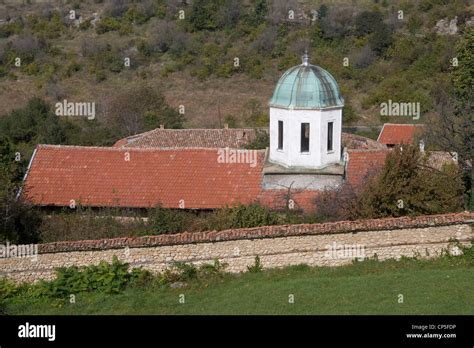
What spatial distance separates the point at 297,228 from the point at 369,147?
14.2m

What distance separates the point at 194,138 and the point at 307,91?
10.7 metres

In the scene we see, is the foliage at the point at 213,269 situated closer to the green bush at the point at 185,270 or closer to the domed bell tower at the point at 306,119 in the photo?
the green bush at the point at 185,270

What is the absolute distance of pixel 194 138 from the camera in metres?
34.7

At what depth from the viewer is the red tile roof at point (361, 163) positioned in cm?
2528

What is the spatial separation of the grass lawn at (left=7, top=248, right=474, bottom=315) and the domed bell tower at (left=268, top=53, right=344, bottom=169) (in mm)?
7273

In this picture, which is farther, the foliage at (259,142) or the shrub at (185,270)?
the foliage at (259,142)

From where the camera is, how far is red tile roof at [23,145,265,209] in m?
25.5

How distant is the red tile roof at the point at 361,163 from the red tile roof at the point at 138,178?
3054 millimetres

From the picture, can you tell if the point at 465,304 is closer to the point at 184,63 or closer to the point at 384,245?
the point at 384,245

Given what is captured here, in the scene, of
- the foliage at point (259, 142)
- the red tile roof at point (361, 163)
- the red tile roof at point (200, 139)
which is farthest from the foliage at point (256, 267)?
the red tile roof at point (200, 139)

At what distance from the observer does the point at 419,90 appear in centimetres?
4822

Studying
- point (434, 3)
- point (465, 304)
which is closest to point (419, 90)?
point (434, 3)

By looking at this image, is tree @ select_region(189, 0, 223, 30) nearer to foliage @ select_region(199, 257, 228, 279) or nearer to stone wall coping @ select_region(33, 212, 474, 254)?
stone wall coping @ select_region(33, 212, 474, 254)

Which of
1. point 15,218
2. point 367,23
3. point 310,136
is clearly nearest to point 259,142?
point 310,136
